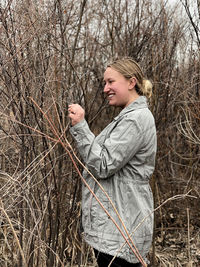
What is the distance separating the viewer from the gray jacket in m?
1.65

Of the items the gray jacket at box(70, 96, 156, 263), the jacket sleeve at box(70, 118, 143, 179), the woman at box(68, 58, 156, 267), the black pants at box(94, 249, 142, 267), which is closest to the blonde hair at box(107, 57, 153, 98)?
the woman at box(68, 58, 156, 267)

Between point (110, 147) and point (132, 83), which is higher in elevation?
point (132, 83)

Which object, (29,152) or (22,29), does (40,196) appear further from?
(22,29)

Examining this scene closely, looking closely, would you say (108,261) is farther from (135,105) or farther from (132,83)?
(132,83)

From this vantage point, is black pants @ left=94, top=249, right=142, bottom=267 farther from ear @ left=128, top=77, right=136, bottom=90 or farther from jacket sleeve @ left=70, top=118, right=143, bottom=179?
ear @ left=128, top=77, right=136, bottom=90

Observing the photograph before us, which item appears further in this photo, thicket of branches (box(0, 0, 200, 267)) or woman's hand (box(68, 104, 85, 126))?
thicket of branches (box(0, 0, 200, 267))

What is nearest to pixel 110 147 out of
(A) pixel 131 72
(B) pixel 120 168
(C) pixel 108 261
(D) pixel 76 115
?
(B) pixel 120 168

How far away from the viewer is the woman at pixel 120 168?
5.44 feet

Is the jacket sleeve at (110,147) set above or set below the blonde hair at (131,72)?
below

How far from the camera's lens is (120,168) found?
1685 millimetres

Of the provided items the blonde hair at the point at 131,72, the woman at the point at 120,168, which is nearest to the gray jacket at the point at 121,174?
the woman at the point at 120,168

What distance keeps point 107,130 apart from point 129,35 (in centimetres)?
183

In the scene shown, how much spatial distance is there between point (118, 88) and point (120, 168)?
0.43m

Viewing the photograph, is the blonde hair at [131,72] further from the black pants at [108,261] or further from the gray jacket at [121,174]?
the black pants at [108,261]
